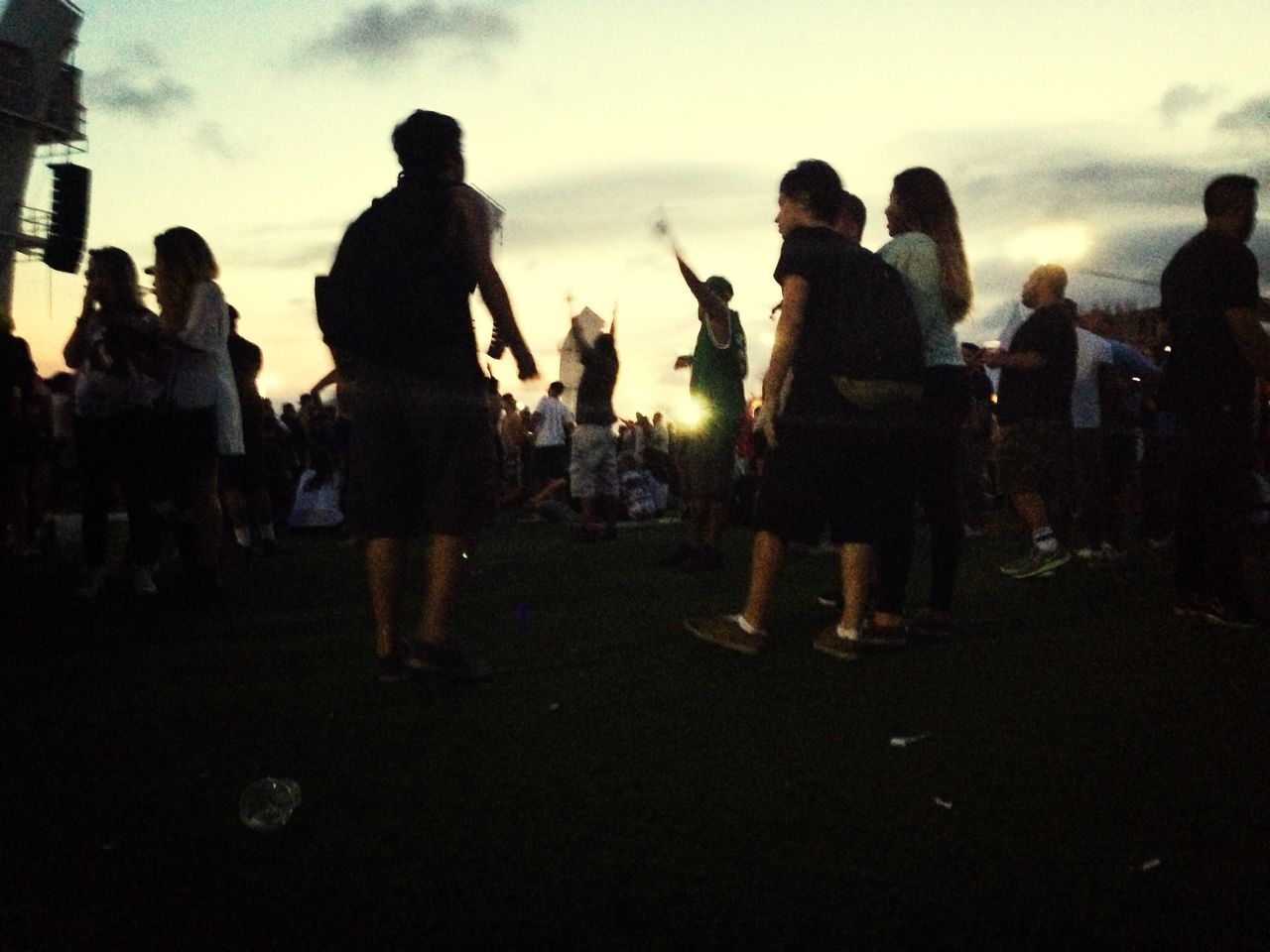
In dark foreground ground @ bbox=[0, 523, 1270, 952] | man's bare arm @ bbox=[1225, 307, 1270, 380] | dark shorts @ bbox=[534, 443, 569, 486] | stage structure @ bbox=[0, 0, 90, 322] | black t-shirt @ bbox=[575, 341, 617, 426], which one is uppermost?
stage structure @ bbox=[0, 0, 90, 322]

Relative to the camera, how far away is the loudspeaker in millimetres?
24855

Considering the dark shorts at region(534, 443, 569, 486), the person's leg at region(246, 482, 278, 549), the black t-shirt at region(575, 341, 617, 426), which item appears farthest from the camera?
the dark shorts at region(534, 443, 569, 486)

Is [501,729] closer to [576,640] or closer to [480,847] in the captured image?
[480,847]

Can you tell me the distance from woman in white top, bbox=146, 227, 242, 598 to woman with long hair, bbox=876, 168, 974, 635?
3.52 m

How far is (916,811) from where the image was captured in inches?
120

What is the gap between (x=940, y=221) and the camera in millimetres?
5766

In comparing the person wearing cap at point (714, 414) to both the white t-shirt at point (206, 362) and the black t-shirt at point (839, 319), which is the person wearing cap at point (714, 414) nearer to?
the white t-shirt at point (206, 362)

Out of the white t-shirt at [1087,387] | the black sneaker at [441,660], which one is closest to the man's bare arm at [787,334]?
the black sneaker at [441,660]

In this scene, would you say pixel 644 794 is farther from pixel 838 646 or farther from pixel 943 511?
pixel 943 511

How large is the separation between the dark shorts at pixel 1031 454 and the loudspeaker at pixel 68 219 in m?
20.5

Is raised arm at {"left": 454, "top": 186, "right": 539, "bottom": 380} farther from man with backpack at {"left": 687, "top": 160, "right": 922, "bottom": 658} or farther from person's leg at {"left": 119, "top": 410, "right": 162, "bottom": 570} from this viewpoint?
person's leg at {"left": 119, "top": 410, "right": 162, "bottom": 570}

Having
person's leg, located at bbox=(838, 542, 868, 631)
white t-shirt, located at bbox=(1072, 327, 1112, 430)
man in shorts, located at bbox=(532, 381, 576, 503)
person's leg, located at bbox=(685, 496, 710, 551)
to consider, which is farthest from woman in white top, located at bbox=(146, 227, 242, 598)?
man in shorts, located at bbox=(532, 381, 576, 503)

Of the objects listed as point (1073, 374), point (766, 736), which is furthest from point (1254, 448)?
point (766, 736)

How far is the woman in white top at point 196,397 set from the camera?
23.3 feet
